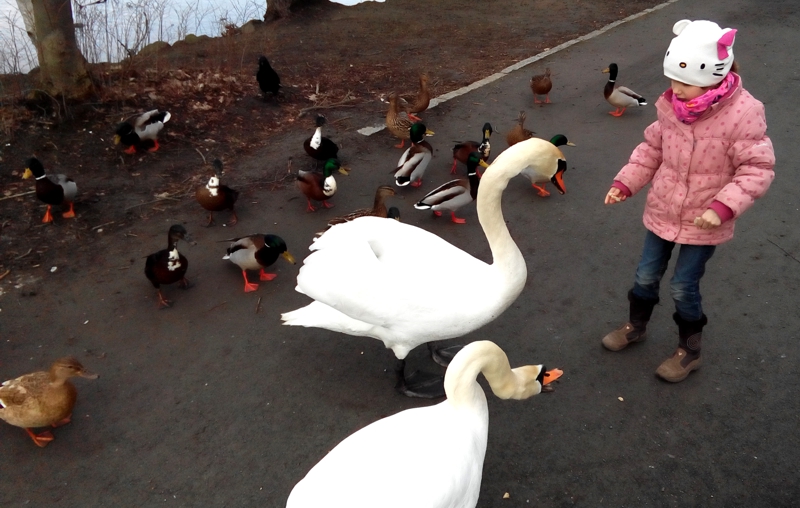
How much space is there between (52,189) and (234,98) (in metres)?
3.19

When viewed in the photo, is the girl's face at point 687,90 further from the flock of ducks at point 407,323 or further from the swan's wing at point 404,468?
the swan's wing at point 404,468

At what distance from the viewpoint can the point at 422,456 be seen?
238 centimetres

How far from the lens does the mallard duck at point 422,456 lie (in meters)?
2.26

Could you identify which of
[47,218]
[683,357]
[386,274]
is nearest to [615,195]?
[683,357]

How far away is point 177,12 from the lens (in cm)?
810

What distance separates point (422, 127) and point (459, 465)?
440 centimetres

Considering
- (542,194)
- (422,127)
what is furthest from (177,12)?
(542,194)

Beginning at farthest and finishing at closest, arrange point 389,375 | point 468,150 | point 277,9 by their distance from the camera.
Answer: point 277,9 → point 468,150 → point 389,375

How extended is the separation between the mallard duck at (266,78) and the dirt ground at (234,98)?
0.21m

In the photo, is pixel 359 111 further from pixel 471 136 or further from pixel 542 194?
pixel 542 194

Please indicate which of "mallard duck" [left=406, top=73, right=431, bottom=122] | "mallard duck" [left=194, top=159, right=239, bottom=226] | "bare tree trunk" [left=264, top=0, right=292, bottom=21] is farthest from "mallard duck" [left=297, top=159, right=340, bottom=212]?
"bare tree trunk" [left=264, top=0, right=292, bottom=21]

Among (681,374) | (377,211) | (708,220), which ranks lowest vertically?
(681,374)

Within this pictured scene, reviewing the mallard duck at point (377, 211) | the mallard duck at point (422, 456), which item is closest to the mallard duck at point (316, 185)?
the mallard duck at point (377, 211)

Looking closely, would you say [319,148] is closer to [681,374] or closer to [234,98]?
[234,98]
